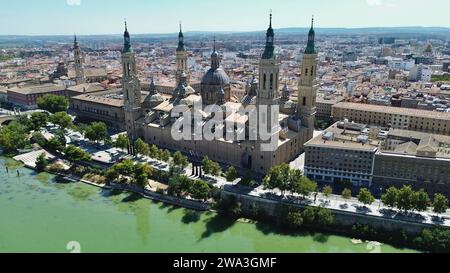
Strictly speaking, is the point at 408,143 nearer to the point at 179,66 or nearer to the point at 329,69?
the point at 179,66

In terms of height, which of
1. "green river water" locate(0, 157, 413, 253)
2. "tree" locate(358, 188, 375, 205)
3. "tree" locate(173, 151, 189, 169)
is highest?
"tree" locate(173, 151, 189, 169)

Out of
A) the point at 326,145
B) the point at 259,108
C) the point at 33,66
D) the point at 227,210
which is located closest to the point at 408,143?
A: the point at 326,145

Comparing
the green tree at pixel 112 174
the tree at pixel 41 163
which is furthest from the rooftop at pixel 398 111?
the tree at pixel 41 163

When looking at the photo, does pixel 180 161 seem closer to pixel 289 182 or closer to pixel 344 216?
pixel 289 182

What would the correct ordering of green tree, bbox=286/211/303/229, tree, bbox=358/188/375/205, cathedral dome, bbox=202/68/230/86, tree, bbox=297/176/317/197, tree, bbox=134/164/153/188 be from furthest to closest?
1. cathedral dome, bbox=202/68/230/86
2. tree, bbox=134/164/153/188
3. tree, bbox=297/176/317/197
4. tree, bbox=358/188/375/205
5. green tree, bbox=286/211/303/229

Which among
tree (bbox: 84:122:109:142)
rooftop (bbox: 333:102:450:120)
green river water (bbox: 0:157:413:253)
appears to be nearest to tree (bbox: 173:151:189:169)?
green river water (bbox: 0:157:413:253)

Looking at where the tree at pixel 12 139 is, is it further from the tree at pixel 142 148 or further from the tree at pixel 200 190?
the tree at pixel 200 190

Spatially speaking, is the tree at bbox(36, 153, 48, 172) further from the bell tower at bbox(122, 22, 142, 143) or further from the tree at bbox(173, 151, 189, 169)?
the tree at bbox(173, 151, 189, 169)

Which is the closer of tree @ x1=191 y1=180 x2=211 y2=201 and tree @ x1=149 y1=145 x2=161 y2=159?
tree @ x1=191 y1=180 x2=211 y2=201
